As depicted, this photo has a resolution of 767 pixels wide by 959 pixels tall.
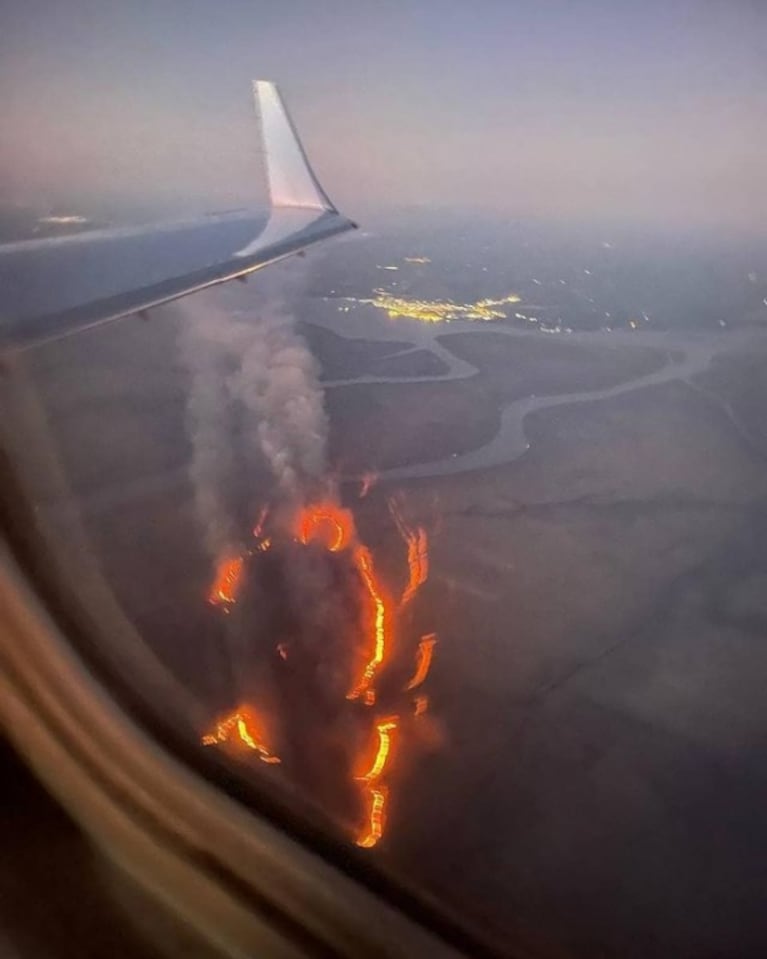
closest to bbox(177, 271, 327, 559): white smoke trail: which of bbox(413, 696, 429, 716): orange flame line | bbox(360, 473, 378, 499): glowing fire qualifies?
bbox(360, 473, 378, 499): glowing fire

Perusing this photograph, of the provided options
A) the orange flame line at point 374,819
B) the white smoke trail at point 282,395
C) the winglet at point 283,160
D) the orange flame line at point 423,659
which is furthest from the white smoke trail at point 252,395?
the orange flame line at point 374,819

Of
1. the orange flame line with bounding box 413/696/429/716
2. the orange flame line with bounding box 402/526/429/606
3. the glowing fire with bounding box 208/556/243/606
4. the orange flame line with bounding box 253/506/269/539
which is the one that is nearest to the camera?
the orange flame line with bounding box 413/696/429/716

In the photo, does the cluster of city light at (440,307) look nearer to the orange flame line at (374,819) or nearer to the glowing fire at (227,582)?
the glowing fire at (227,582)

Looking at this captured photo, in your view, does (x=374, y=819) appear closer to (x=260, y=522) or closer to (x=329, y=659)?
(x=329, y=659)

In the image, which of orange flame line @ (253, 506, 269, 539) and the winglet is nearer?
the winglet

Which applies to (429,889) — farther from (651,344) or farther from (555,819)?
(651,344)

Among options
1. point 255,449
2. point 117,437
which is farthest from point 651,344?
point 117,437

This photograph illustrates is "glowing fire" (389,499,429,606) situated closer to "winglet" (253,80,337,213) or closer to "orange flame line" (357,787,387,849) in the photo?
"orange flame line" (357,787,387,849)
